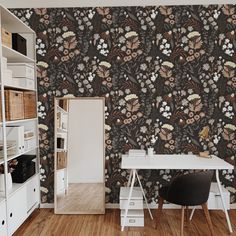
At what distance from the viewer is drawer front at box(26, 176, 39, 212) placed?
2961 millimetres

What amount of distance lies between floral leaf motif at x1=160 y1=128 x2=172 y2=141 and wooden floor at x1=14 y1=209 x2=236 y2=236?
90 centimetres

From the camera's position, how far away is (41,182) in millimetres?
3277

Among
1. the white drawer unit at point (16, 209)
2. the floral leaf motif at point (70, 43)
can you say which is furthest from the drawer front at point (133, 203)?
the floral leaf motif at point (70, 43)

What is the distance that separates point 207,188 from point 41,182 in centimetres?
201

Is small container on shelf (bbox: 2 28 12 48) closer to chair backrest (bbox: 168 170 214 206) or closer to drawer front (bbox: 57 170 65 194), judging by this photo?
drawer front (bbox: 57 170 65 194)

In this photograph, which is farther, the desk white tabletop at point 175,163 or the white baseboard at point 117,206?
the white baseboard at point 117,206

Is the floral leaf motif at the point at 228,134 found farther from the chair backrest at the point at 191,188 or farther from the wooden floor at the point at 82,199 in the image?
the wooden floor at the point at 82,199

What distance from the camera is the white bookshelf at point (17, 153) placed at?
2371 millimetres

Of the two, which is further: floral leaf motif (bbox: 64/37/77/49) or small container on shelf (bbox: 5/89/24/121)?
floral leaf motif (bbox: 64/37/77/49)

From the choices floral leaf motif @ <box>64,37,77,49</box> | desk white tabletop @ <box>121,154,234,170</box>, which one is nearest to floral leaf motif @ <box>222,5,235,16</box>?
desk white tabletop @ <box>121,154,234,170</box>

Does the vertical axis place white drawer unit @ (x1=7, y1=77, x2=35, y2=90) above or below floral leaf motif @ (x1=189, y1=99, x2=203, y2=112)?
Result: above

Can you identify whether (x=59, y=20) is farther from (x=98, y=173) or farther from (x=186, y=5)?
(x=98, y=173)

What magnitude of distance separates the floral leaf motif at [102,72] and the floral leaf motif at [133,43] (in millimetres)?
398

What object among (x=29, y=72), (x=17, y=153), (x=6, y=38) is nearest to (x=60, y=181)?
(x=17, y=153)
